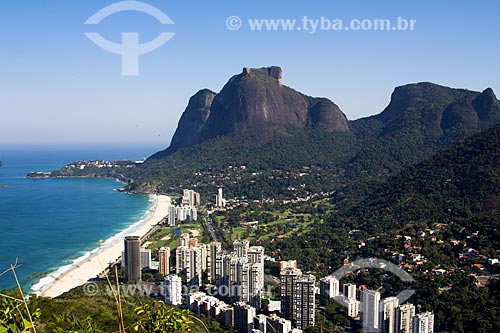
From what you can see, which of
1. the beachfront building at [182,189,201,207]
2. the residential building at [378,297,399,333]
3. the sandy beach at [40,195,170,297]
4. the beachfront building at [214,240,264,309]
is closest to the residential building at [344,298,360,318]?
the residential building at [378,297,399,333]

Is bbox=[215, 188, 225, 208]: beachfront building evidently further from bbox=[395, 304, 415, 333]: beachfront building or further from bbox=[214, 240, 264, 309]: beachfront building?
bbox=[395, 304, 415, 333]: beachfront building

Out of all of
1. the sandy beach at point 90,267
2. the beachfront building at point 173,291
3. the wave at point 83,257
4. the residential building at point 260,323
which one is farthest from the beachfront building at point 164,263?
the residential building at point 260,323

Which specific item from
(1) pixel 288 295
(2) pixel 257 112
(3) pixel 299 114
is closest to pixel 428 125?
(3) pixel 299 114

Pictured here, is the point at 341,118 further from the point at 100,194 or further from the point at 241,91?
the point at 100,194

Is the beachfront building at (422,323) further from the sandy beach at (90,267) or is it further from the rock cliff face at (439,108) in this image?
the rock cliff face at (439,108)

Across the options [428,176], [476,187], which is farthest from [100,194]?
[476,187]

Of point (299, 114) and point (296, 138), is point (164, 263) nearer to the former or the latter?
point (296, 138)

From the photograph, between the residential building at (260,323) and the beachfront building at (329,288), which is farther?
the beachfront building at (329,288)
